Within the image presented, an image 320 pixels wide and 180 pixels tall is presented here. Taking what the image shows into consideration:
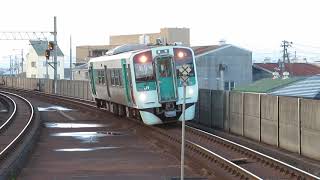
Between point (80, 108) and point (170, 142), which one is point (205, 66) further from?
point (170, 142)

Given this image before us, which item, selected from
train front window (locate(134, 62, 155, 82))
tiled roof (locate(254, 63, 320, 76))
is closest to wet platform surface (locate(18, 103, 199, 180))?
train front window (locate(134, 62, 155, 82))

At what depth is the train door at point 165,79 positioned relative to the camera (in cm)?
2127

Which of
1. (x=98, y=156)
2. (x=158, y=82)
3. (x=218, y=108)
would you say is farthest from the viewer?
(x=218, y=108)

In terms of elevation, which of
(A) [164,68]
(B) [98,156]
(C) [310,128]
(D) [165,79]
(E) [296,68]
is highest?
(E) [296,68]

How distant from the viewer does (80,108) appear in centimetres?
3747

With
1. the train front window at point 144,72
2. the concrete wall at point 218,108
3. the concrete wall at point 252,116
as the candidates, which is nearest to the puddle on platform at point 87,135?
the train front window at point 144,72

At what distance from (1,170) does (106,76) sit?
48.4 ft

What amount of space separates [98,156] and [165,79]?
5800 millimetres

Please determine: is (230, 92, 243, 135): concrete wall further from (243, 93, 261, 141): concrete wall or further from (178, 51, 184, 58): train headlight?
(178, 51, 184, 58): train headlight

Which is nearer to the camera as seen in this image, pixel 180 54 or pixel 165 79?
pixel 165 79

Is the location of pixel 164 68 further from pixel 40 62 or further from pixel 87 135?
pixel 40 62

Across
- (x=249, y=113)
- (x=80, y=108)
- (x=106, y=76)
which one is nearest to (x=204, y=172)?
(x=249, y=113)

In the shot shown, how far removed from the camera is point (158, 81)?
69.7 feet

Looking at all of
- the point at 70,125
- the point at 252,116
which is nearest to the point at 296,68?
the point at 70,125
